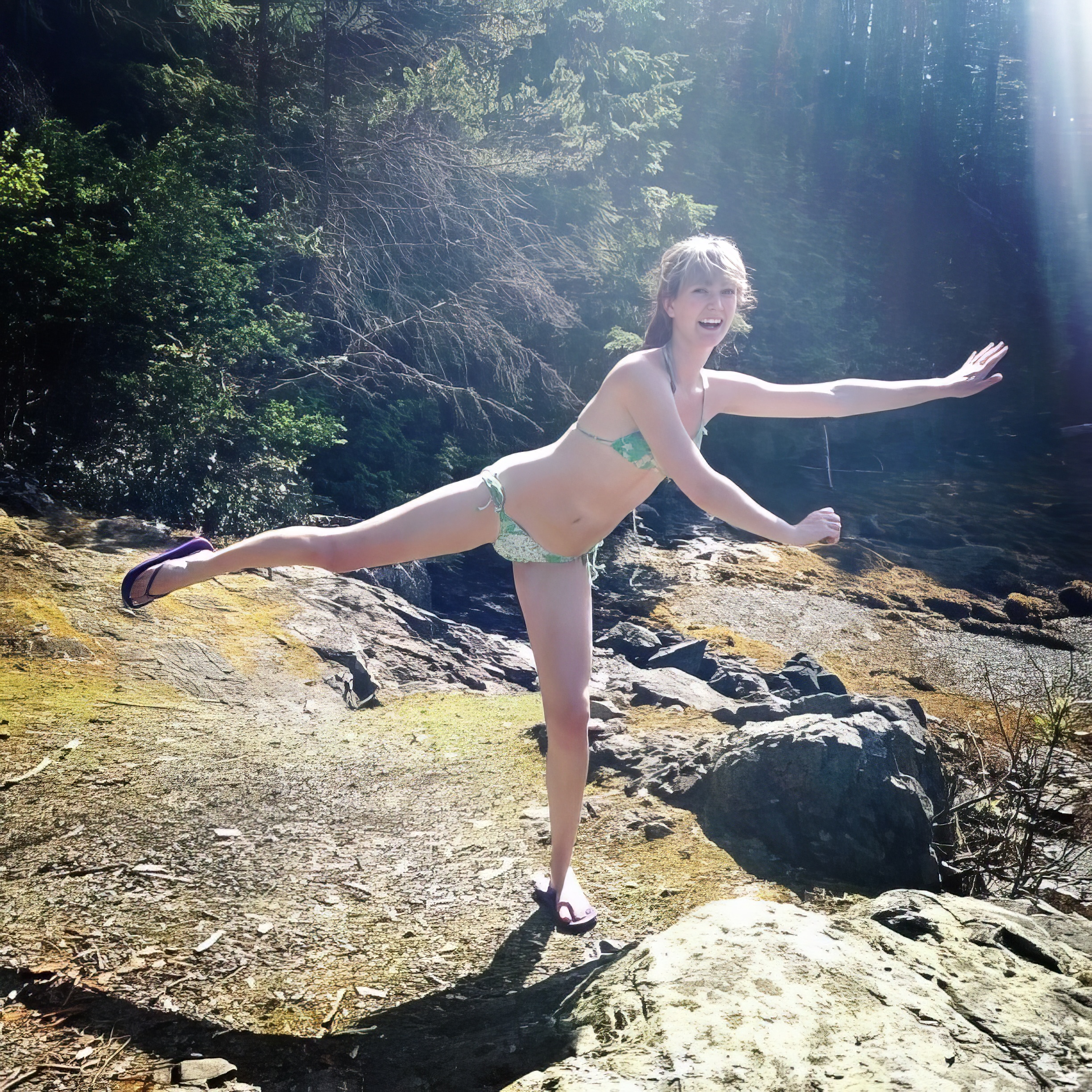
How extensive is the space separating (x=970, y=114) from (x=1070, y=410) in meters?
10.9

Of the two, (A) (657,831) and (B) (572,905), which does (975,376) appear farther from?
(B) (572,905)

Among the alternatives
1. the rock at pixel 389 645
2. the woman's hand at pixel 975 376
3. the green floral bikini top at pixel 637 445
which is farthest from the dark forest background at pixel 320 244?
the woman's hand at pixel 975 376

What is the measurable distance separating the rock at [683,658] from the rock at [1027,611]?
554 cm

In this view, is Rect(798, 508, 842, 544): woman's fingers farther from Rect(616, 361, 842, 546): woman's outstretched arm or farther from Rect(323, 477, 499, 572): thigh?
Rect(323, 477, 499, 572): thigh

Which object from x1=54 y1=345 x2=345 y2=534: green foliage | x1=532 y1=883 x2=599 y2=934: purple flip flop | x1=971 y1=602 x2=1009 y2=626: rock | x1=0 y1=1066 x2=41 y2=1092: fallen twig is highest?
x1=54 y1=345 x2=345 y2=534: green foliage

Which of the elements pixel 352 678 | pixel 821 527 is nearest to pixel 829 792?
pixel 821 527

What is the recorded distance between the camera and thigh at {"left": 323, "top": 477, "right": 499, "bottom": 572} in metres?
2.42

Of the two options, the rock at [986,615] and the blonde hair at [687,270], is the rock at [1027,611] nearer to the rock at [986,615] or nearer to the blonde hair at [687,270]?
the rock at [986,615]

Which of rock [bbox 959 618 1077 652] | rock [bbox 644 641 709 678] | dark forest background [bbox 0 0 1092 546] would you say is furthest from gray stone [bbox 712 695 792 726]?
rock [bbox 959 618 1077 652]

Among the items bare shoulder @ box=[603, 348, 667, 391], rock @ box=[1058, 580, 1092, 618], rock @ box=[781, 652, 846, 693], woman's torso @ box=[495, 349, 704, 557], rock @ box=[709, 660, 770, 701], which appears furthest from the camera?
rock @ box=[1058, 580, 1092, 618]

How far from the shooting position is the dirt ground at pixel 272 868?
2.04m

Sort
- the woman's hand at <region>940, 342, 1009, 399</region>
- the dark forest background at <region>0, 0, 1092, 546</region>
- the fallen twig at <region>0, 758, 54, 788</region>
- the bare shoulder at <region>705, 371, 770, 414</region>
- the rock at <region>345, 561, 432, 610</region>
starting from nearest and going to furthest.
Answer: the bare shoulder at <region>705, 371, 770, 414</region> → the woman's hand at <region>940, 342, 1009, 399</region> → the fallen twig at <region>0, 758, 54, 788</region> → the dark forest background at <region>0, 0, 1092, 546</region> → the rock at <region>345, 561, 432, 610</region>

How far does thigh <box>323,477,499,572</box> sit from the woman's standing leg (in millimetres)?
174

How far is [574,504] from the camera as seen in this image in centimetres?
241
